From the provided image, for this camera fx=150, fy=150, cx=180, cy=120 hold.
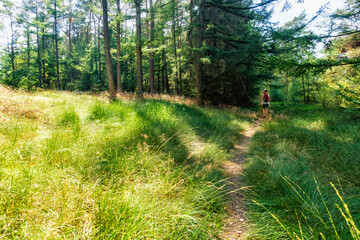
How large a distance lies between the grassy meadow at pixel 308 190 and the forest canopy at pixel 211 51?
2032 millimetres

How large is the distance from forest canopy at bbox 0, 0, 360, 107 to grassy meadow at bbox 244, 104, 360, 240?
80.0 inches

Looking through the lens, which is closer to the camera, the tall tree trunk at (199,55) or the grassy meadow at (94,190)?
the grassy meadow at (94,190)

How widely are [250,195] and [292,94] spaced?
71.5 ft

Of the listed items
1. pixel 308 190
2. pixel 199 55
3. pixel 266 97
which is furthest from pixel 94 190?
pixel 266 97

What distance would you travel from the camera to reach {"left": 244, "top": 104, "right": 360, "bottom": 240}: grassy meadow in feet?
4.75

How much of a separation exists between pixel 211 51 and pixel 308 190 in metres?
10.4

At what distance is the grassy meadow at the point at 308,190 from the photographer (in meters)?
1.45

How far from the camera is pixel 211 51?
1060 cm

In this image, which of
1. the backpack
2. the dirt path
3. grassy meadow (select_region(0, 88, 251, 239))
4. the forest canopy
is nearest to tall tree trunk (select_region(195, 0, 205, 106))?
the forest canopy

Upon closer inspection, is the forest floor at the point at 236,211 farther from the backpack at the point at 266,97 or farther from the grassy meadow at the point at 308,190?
the backpack at the point at 266,97

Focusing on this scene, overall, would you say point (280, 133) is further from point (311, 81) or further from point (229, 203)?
point (311, 81)

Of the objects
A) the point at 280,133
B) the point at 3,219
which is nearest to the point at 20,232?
the point at 3,219

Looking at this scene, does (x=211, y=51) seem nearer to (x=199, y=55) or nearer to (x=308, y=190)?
(x=199, y=55)

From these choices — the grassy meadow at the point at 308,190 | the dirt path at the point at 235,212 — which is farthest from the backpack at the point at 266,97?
the dirt path at the point at 235,212
